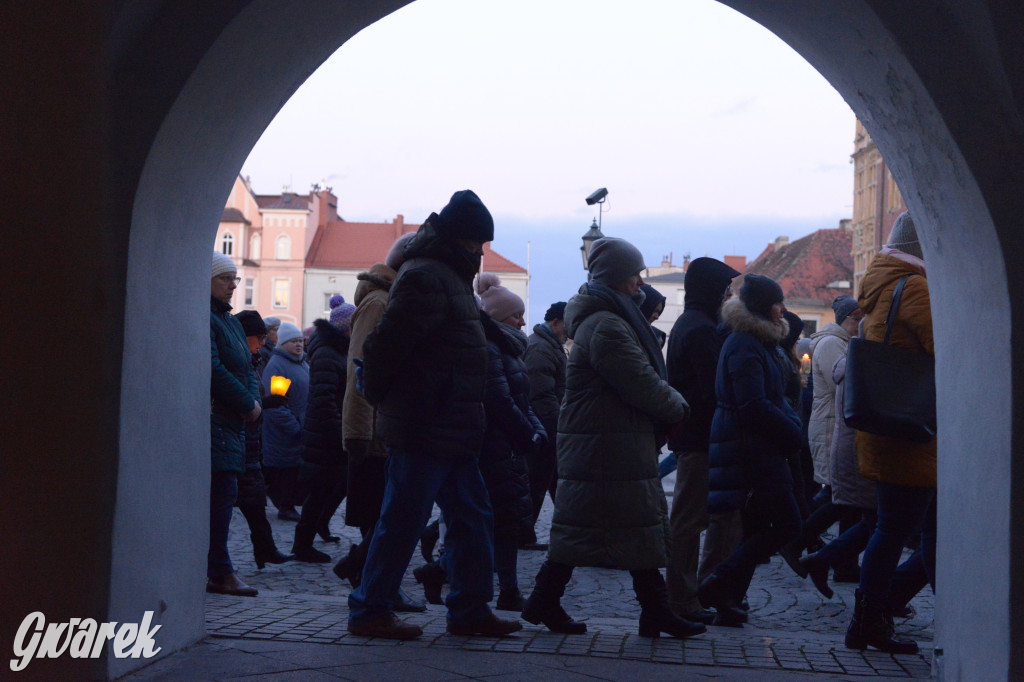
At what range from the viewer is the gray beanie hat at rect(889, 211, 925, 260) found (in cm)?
591

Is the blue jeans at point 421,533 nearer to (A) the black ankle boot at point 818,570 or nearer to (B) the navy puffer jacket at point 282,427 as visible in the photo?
(A) the black ankle boot at point 818,570

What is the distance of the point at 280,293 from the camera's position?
7906cm

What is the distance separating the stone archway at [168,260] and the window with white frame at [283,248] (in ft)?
245

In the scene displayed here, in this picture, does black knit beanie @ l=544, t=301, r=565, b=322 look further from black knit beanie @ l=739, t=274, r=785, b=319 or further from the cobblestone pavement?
black knit beanie @ l=739, t=274, r=785, b=319

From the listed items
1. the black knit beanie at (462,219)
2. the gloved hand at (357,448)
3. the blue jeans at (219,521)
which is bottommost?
the blue jeans at (219,521)

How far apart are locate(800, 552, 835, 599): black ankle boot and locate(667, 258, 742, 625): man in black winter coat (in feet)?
2.19

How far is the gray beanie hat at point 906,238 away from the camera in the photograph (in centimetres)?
591

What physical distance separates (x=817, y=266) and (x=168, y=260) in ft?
221

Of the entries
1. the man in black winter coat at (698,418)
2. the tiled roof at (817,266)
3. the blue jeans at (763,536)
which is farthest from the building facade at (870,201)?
the blue jeans at (763,536)

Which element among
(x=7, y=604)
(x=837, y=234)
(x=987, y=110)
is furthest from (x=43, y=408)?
(x=837, y=234)

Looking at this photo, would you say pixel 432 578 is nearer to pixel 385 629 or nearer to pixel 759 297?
pixel 385 629

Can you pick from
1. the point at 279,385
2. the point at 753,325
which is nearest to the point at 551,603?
the point at 753,325

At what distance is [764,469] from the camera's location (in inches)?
252

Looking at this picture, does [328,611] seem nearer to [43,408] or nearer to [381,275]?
[381,275]
